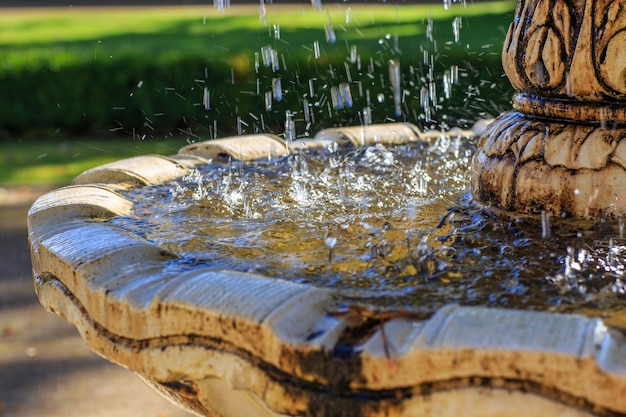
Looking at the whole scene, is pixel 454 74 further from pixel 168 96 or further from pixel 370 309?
pixel 370 309

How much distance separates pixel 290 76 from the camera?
35.4ft

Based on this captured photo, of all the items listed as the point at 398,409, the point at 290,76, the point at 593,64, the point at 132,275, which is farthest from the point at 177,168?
the point at 290,76

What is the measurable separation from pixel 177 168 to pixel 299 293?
70.2 inches

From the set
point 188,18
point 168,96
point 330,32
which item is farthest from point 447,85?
point 188,18

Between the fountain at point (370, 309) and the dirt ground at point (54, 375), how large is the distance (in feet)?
6.01

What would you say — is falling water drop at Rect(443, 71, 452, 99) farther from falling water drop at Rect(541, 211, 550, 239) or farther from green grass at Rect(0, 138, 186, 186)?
falling water drop at Rect(541, 211, 550, 239)

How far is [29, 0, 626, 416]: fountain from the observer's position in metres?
1.37

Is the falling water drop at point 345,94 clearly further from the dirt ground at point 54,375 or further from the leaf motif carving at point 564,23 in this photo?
the leaf motif carving at point 564,23

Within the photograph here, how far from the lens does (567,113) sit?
230 centimetres

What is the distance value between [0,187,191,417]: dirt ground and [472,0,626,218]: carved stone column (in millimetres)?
2719

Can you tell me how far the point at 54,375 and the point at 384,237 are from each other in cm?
303

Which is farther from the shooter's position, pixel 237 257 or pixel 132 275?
pixel 237 257

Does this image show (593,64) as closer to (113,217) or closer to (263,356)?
(263,356)

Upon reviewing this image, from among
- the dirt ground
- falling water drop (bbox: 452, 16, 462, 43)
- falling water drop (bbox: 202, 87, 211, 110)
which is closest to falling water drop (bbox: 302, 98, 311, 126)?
falling water drop (bbox: 202, 87, 211, 110)
